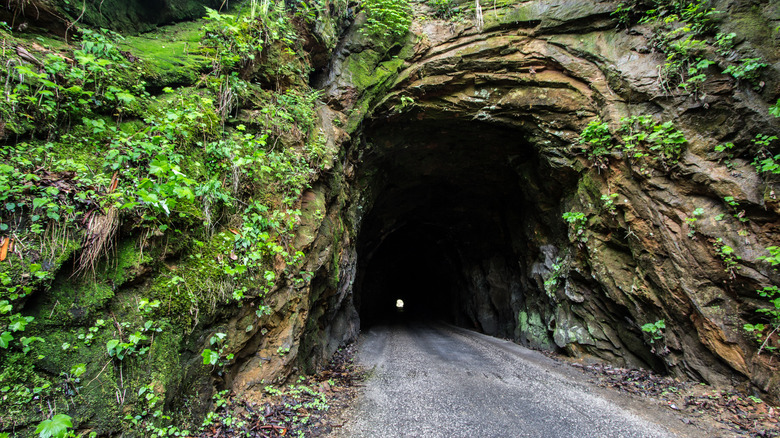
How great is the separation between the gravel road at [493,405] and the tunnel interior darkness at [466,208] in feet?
13.6

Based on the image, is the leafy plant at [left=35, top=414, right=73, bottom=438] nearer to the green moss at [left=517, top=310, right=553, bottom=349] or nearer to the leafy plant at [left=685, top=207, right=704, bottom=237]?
the leafy plant at [left=685, top=207, right=704, bottom=237]

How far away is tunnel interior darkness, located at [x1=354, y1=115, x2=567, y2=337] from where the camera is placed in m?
8.40

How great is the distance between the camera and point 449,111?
7.81m

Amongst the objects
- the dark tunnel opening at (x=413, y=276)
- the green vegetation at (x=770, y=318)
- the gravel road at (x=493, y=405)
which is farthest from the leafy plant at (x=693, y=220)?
the dark tunnel opening at (x=413, y=276)

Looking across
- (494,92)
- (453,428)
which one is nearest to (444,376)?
A: (453,428)

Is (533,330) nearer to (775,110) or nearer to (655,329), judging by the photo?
(655,329)

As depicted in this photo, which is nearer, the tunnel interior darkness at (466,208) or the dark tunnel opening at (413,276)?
the tunnel interior darkness at (466,208)

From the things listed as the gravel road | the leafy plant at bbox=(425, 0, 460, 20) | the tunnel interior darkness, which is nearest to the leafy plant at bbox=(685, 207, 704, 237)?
the tunnel interior darkness

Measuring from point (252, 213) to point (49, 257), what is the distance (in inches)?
74.0

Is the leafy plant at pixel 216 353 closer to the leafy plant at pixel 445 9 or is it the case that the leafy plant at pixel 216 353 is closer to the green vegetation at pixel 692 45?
the green vegetation at pixel 692 45

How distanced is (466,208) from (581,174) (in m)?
6.16

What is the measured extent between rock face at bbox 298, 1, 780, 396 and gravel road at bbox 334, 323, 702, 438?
5.18 feet

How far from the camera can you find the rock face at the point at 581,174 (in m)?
4.35

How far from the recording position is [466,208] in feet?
41.4
